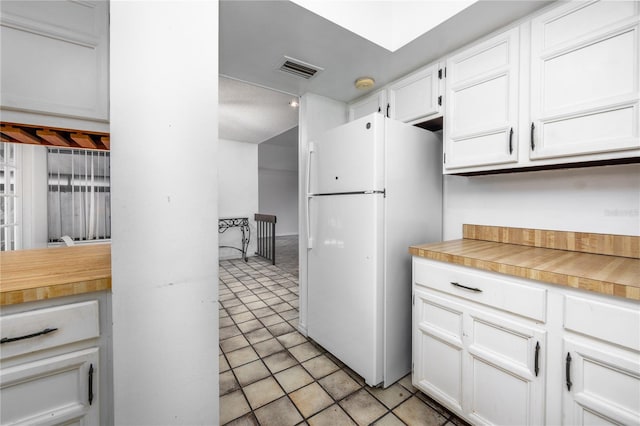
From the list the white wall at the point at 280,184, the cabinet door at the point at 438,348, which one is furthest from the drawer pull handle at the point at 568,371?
the white wall at the point at 280,184

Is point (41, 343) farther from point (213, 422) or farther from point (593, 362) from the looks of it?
point (593, 362)

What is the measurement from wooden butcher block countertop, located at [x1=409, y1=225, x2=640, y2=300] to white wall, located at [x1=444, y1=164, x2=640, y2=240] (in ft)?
0.20

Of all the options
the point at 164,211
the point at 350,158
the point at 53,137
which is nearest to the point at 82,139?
the point at 53,137

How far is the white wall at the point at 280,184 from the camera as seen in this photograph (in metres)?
8.35

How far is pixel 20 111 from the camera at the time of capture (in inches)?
36.3

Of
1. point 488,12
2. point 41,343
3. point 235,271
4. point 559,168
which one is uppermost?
point 488,12

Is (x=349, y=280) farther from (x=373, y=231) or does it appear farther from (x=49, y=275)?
(x=49, y=275)

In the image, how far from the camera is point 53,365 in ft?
2.82

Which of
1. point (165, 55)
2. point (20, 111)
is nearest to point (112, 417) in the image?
point (20, 111)

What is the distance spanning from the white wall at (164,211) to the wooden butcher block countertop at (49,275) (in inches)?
3.9

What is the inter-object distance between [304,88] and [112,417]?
2.41m

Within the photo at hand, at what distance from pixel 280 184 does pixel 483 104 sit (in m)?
8.07

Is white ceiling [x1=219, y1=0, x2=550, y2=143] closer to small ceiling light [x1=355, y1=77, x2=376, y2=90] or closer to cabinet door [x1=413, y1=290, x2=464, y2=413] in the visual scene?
small ceiling light [x1=355, y1=77, x2=376, y2=90]

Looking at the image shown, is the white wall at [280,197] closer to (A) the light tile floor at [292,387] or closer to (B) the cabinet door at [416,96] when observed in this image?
(A) the light tile floor at [292,387]
